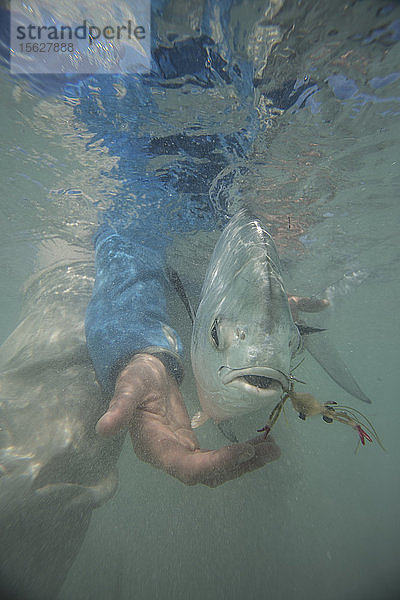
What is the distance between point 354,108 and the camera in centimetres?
477

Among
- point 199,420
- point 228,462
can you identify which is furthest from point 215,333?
point 199,420

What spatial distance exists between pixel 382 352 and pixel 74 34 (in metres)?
49.9

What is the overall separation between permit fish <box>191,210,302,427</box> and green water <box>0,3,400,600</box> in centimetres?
339

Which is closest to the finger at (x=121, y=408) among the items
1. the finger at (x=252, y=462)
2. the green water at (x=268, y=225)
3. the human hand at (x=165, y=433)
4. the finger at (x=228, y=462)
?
the human hand at (x=165, y=433)

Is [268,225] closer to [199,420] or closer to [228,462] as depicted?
[199,420]

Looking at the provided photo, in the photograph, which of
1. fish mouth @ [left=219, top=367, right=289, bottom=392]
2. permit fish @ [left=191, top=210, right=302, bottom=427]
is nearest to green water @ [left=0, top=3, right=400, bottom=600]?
permit fish @ [left=191, top=210, right=302, bottom=427]

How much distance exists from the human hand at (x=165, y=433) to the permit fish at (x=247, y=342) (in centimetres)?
30

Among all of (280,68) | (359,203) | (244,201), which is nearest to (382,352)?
(359,203)

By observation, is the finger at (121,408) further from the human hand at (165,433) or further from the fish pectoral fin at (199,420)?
the fish pectoral fin at (199,420)

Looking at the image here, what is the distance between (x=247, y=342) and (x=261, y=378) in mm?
272

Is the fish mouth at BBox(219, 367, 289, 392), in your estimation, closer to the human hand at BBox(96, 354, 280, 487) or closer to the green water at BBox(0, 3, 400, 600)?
the human hand at BBox(96, 354, 280, 487)

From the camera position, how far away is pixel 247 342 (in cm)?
176

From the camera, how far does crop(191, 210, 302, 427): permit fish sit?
174 cm

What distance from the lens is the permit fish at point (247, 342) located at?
1.74 m
